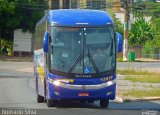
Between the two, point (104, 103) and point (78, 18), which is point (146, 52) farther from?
point (78, 18)

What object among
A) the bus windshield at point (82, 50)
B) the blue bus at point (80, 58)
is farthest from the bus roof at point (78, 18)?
the bus windshield at point (82, 50)

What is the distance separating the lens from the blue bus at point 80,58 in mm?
17719

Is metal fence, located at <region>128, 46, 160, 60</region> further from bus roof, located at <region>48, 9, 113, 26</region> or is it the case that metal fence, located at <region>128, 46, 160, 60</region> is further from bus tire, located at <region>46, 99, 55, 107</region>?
bus tire, located at <region>46, 99, 55, 107</region>

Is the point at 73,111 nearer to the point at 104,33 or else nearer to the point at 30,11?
the point at 104,33

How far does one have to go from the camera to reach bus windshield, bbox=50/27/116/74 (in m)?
17.9

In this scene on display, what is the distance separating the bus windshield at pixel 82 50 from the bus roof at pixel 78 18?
175 mm

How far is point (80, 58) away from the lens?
18.0 metres

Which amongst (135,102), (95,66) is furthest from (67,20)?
(135,102)

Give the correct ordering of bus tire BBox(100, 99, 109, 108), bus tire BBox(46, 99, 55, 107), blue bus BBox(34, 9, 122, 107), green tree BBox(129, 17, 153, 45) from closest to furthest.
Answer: blue bus BBox(34, 9, 122, 107) → bus tire BBox(46, 99, 55, 107) → bus tire BBox(100, 99, 109, 108) → green tree BBox(129, 17, 153, 45)

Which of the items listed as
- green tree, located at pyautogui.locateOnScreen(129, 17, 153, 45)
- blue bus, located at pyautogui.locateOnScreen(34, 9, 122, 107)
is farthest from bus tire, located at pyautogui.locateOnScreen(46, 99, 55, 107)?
green tree, located at pyautogui.locateOnScreen(129, 17, 153, 45)

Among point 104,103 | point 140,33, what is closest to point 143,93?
point 104,103

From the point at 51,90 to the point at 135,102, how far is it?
16.2 ft

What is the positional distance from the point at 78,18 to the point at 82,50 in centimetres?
123

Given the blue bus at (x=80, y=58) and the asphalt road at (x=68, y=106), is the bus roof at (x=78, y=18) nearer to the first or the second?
the blue bus at (x=80, y=58)
